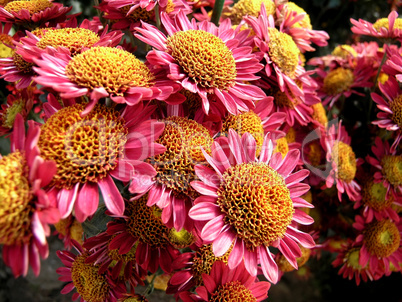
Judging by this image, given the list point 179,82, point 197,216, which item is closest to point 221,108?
point 179,82

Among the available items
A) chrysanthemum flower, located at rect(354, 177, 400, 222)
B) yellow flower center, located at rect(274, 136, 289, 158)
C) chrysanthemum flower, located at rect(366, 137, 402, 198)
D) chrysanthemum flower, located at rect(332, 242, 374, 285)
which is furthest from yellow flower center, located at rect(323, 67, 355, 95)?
chrysanthemum flower, located at rect(332, 242, 374, 285)

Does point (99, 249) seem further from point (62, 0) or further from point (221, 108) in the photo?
point (62, 0)

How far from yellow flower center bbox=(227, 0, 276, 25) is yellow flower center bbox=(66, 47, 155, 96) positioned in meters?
0.56

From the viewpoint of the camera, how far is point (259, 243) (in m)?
0.65

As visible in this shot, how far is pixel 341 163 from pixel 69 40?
91cm

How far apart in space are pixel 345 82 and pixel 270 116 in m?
0.56

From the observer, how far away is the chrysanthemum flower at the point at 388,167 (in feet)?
3.42

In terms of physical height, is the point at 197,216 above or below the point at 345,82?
above

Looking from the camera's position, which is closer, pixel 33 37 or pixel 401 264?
pixel 33 37

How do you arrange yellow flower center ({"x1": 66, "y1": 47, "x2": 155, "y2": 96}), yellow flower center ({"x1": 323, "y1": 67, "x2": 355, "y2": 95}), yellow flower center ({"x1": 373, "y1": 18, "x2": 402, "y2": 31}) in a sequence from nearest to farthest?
1. yellow flower center ({"x1": 66, "y1": 47, "x2": 155, "y2": 96})
2. yellow flower center ({"x1": 373, "y1": 18, "x2": 402, "y2": 31})
3. yellow flower center ({"x1": 323, "y1": 67, "x2": 355, "y2": 95})

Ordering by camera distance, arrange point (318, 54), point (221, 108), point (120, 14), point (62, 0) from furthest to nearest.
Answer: point (318, 54), point (62, 0), point (120, 14), point (221, 108)

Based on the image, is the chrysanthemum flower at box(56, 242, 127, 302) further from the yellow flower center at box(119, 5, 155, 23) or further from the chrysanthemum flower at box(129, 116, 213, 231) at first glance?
the yellow flower center at box(119, 5, 155, 23)

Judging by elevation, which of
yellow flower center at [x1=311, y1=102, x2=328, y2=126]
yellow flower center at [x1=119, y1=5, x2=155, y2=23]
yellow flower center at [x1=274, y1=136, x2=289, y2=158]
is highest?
yellow flower center at [x1=119, y1=5, x2=155, y2=23]

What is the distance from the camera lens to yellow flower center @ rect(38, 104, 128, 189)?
21.0 inches
